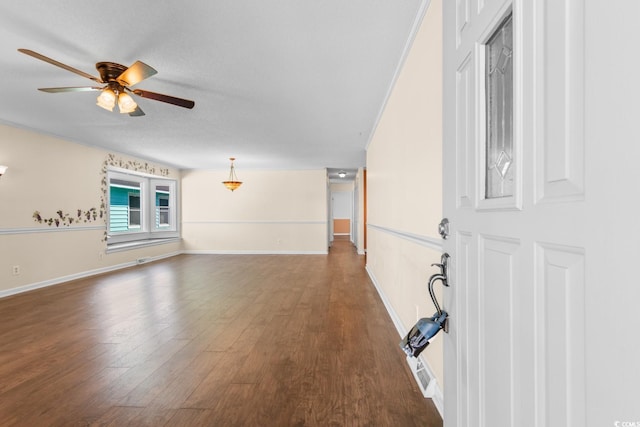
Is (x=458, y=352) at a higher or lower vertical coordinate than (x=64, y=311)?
higher

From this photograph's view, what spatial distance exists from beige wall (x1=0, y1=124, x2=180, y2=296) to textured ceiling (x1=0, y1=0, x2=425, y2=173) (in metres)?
0.38

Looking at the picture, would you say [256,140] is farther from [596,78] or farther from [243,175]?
[596,78]

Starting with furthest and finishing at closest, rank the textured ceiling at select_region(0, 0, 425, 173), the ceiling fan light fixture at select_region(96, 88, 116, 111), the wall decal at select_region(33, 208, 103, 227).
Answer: the wall decal at select_region(33, 208, 103, 227) → the ceiling fan light fixture at select_region(96, 88, 116, 111) → the textured ceiling at select_region(0, 0, 425, 173)

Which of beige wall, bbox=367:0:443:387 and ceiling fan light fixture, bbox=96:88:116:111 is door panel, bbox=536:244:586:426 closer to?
beige wall, bbox=367:0:443:387

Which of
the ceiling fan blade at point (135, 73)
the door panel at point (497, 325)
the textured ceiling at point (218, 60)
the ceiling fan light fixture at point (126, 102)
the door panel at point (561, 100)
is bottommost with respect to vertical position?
the door panel at point (497, 325)

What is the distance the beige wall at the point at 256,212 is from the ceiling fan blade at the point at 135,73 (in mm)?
6065

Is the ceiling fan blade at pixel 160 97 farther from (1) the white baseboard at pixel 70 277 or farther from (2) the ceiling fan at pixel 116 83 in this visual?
(1) the white baseboard at pixel 70 277

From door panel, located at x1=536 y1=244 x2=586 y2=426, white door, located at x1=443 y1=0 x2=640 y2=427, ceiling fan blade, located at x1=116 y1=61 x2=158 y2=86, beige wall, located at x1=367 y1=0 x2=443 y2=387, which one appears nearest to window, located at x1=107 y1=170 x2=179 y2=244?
ceiling fan blade, located at x1=116 y1=61 x2=158 y2=86

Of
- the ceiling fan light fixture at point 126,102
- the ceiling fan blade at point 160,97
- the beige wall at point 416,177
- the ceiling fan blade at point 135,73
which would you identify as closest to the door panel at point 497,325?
the beige wall at point 416,177

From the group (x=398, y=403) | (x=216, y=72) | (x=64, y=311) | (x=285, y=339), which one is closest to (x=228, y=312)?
(x=285, y=339)

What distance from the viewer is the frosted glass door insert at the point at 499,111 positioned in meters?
0.75

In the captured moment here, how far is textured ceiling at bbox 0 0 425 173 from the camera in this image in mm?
1935

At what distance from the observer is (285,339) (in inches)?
102

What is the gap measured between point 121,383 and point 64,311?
2.14m
